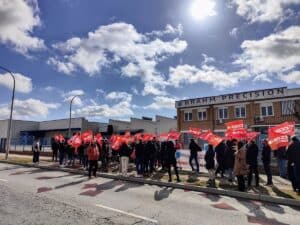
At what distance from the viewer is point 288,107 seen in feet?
112

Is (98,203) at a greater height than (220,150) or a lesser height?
lesser

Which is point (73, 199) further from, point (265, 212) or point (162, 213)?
point (265, 212)

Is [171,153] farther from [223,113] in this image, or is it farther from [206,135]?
[223,113]

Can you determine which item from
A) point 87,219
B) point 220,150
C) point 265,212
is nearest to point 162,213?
point 87,219

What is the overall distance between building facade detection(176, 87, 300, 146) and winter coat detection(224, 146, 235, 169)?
22690 mm

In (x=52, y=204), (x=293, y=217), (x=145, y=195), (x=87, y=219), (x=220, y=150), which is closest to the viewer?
(x=87, y=219)

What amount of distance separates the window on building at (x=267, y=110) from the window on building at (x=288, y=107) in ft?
4.27

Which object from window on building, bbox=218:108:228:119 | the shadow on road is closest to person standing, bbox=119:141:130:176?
the shadow on road

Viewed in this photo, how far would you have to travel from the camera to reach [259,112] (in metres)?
36.1

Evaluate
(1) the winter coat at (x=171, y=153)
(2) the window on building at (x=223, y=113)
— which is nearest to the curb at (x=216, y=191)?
(1) the winter coat at (x=171, y=153)

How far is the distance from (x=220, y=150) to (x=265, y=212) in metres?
5.46

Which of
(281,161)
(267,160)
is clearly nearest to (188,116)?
(281,161)

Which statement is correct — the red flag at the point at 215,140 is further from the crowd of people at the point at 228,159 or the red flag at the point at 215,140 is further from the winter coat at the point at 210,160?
the winter coat at the point at 210,160

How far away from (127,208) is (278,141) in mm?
7465
